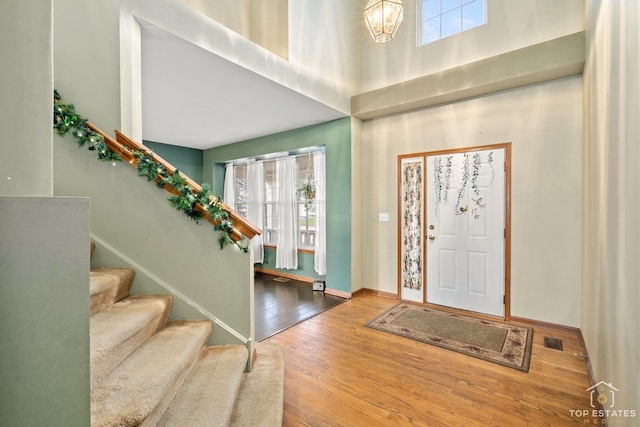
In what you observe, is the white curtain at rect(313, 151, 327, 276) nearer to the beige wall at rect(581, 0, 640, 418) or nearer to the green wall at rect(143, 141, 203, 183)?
the green wall at rect(143, 141, 203, 183)

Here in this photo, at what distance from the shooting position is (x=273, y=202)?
5773 millimetres

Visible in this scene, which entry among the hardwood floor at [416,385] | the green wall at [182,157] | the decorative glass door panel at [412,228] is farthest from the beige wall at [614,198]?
the green wall at [182,157]

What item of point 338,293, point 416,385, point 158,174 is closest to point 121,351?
point 158,174

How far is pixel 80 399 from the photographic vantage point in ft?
2.65

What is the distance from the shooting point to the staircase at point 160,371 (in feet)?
4.25

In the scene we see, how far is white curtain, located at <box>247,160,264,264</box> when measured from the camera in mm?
5773

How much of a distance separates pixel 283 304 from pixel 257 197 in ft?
8.40

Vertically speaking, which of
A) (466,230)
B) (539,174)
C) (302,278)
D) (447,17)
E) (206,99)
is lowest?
(302,278)

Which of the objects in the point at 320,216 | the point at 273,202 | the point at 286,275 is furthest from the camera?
the point at 273,202

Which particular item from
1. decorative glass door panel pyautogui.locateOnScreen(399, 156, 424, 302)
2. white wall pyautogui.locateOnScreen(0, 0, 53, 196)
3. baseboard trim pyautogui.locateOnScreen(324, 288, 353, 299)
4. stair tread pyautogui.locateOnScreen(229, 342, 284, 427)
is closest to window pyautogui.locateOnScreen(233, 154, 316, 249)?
baseboard trim pyautogui.locateOnScreen(324, 288, 353, 299)

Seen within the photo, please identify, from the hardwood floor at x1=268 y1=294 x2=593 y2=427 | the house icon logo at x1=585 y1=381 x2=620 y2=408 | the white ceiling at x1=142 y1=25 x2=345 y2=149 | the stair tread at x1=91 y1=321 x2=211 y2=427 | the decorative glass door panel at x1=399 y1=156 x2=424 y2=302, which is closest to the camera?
the stair tread at x1=91 y1=321 x2=211 y2=427

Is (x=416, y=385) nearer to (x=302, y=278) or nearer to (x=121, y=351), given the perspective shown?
(x=121, y=351)

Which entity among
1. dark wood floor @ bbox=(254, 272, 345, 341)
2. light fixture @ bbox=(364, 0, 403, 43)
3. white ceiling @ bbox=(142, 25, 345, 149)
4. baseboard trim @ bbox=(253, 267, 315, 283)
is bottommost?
dark wood floor @ bbox=(254, 272, 345, 341)

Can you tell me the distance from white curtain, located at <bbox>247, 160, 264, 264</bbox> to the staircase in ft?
11.9
